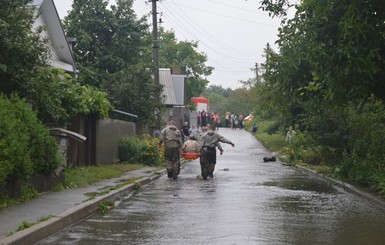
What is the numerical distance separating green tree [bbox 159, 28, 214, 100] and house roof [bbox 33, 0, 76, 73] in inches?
1917

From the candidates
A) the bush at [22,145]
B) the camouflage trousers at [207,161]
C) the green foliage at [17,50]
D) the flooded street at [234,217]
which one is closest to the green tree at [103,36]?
the camouflage trousers at [207,161]

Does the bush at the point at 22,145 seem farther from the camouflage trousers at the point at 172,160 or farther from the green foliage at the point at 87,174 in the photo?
the camouflage trousers at the point at 172,160

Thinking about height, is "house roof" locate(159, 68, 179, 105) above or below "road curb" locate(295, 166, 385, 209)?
above

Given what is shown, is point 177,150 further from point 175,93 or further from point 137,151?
point 175,93

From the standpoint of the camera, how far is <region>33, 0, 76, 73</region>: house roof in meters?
23.8

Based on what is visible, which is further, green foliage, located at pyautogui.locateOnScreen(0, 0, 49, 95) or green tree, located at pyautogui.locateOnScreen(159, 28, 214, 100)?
green tree, located at pyautogui.locateOnScreen(159, 28, 214, 100)

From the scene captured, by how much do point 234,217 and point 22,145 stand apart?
13.2ft

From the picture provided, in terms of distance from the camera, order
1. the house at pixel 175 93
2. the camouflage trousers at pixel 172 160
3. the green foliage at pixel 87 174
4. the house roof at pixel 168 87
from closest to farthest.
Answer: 1. the green foliage at pixel 87 174
2. the camouflage trousers at pixel 172 160
3. the house roof at pixel 168 87
4. the house at pixel 175 93

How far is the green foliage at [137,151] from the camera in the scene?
890 inches

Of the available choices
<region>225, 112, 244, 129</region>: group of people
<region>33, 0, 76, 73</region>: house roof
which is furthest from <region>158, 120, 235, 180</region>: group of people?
<region>225, 112, 244, 129</region>: group of people

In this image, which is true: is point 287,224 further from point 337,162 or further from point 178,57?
point 178,57

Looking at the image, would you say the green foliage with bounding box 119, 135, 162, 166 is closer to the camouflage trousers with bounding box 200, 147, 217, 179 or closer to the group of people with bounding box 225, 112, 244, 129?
the camouflage trousers with bounding box 200, 147, 217, 179

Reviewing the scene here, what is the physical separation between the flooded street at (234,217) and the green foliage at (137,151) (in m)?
5.98

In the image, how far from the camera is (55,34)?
25438 mm
